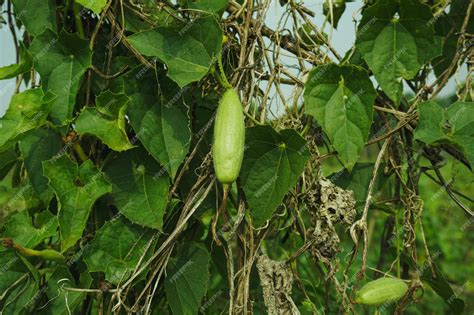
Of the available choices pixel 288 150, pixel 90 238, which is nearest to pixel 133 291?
pixel 90 238

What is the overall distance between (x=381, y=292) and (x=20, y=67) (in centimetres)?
75

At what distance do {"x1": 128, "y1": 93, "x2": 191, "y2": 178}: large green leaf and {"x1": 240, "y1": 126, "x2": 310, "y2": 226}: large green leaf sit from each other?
4.5 inches

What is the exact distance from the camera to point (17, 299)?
127 centimetres

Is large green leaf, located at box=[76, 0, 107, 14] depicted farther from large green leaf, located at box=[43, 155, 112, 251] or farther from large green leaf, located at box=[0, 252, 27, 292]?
large green leaf, located at box=[0, 252, 27, 292]

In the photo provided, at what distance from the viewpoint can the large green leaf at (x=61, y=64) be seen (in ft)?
3.84

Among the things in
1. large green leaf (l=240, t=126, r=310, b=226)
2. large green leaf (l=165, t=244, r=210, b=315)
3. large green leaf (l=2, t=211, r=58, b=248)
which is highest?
large green leaf (l=240, t=126, r=310, b=226)

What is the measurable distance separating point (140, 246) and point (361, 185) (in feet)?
1.43

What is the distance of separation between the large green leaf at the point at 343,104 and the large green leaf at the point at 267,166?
6 cm

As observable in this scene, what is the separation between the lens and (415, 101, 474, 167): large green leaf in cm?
114

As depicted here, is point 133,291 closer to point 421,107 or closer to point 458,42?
point 421,107

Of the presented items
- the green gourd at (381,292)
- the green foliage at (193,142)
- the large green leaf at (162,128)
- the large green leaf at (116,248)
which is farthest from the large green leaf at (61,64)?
the green gourd at (381,292)

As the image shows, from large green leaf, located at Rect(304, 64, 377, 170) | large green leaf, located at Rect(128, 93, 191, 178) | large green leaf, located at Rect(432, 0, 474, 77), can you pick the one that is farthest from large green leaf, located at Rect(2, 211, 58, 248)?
large green leaf, located at Rect(432, 0, 474, 77)

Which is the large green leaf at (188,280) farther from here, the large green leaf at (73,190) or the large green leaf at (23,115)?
the large green leaf at (23,115)

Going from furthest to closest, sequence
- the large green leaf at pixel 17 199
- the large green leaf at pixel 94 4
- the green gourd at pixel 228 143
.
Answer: the large green leaf at pixel 17 199 < the large green leaf at pixel 94 4 < the green gourd at pixel 228 143
